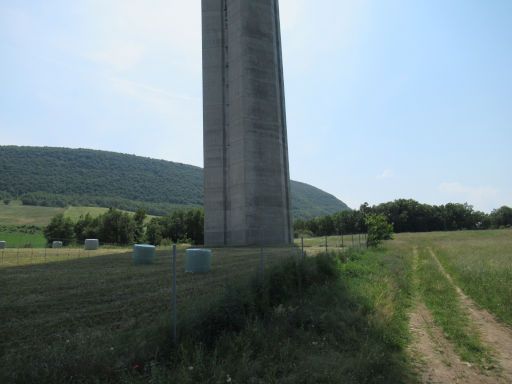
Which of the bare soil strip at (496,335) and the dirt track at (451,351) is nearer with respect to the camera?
the dirt track at (451,351)

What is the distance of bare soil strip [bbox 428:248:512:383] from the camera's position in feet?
24.0

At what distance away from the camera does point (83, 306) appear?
→ 10.1 m

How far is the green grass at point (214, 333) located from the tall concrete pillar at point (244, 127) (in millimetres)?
28313

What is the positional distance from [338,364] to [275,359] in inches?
39.4

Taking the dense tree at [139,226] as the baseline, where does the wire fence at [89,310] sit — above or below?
below

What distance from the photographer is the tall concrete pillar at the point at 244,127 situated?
41094 mm

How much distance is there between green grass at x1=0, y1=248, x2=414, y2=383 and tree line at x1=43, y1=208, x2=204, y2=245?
62975 millimetres

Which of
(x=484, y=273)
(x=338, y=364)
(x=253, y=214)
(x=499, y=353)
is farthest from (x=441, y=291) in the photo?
(x=253, y=214)

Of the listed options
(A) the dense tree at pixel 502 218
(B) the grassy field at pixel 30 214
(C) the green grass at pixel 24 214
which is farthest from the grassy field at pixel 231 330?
(A) the dense tree at pixel 502 218

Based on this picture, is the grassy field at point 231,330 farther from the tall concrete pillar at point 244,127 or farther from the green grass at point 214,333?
the tall concrete pillar at point 244,127

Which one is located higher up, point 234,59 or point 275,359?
point 234,59

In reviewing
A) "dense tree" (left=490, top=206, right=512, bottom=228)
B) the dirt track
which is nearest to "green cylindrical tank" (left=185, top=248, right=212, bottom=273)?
the dirt track

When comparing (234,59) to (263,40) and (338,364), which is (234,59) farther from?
(338,364)

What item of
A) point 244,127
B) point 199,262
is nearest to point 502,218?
point 244,127
